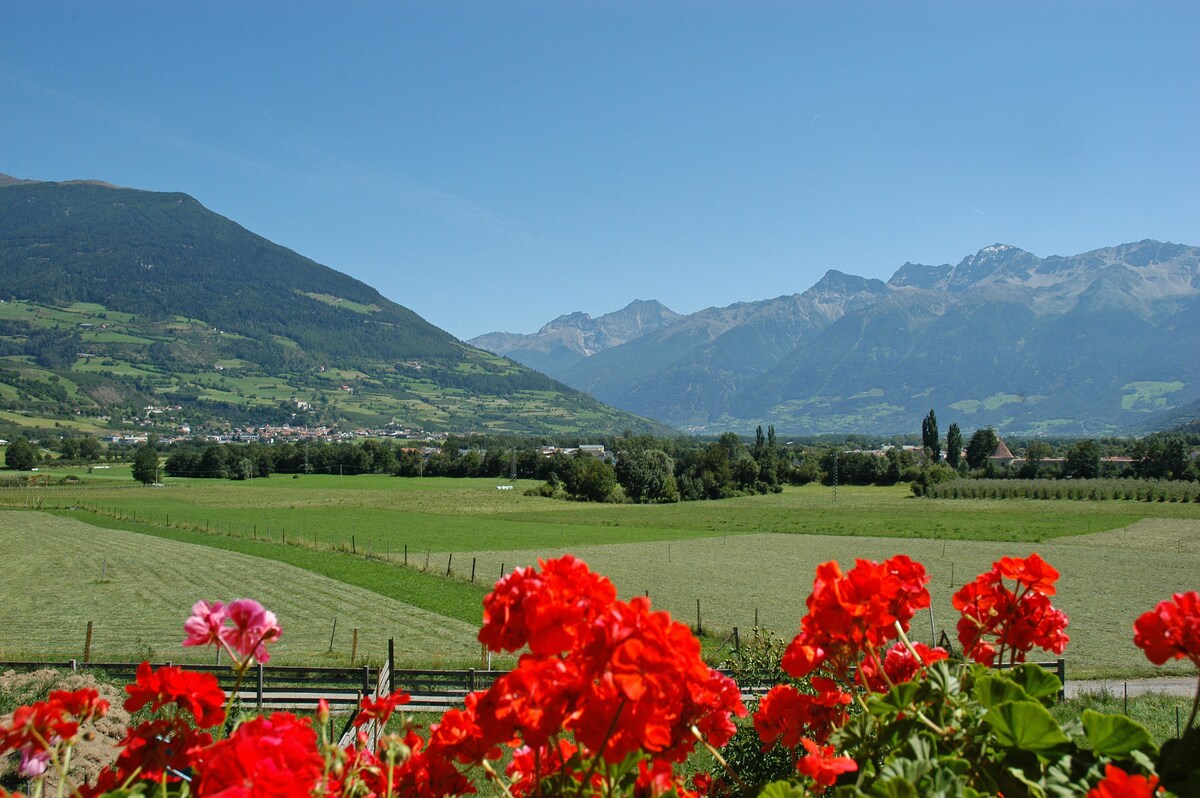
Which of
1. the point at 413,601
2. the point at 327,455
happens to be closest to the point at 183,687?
the point at 413,601

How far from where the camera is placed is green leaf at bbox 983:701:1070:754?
177 centimetres

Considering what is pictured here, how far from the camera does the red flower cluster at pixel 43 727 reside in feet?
6.13

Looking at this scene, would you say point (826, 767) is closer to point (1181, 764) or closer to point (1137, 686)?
point (1181, 764)

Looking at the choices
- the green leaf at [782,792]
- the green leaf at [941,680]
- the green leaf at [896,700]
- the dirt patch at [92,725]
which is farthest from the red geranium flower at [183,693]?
the dirt patch at [92,725]

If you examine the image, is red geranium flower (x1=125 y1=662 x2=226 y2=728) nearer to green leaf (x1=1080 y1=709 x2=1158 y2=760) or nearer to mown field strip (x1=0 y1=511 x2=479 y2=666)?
green leaf (x1=1080 y1=709 x2=1158 y2=760)

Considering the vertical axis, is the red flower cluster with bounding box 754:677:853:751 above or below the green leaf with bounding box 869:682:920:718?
below

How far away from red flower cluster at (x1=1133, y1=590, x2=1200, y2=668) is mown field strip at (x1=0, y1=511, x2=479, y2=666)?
73.5 feet

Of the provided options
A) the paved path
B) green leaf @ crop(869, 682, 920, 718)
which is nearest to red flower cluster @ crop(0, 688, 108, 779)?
green leaf @ crop(869, 682, 920, 718)

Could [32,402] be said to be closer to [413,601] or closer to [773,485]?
[773,485]

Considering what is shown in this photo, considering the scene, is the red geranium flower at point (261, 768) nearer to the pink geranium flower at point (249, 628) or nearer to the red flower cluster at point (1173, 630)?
the pink geranium flower at point (249, 628)

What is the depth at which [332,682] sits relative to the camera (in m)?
19.2

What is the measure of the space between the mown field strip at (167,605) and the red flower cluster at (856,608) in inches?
860

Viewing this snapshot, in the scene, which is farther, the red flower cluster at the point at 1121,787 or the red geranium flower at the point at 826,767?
the red geranium flower at the point at 826,767

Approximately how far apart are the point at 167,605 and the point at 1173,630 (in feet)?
119
